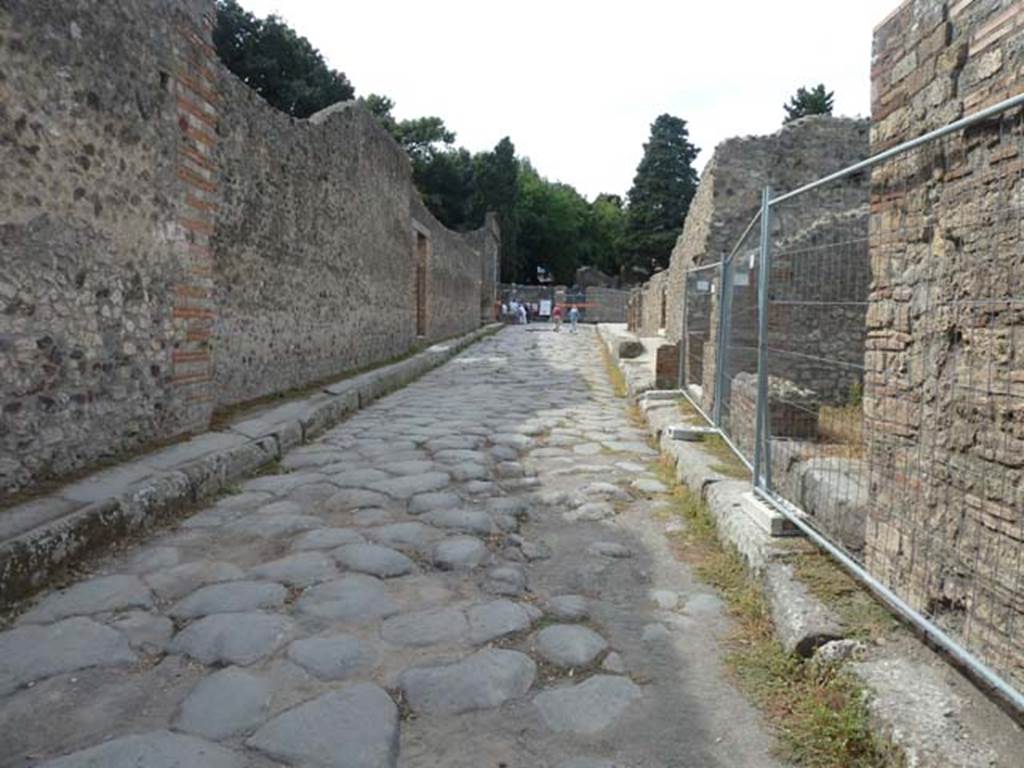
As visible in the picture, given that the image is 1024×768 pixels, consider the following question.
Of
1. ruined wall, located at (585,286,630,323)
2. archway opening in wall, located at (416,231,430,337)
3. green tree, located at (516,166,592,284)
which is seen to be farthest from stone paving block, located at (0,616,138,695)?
green tree, located at (516,166,592,284)

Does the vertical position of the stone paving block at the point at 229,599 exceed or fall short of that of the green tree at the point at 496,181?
it falls short

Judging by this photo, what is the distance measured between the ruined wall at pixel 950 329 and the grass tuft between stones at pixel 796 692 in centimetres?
39

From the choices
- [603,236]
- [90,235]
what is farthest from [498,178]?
[90,235]

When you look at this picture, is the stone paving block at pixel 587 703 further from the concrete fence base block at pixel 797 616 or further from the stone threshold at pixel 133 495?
the stone threshold at pixel 133 495

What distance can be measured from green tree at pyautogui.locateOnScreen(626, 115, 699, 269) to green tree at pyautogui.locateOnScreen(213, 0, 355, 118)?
2341cm

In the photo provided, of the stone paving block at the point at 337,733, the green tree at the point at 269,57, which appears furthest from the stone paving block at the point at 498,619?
the green tree at the point at 269,57

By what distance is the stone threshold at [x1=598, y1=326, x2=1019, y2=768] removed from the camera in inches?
65.5

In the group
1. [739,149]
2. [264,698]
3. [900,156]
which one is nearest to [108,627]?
[264,698]

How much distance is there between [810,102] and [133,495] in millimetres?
46161

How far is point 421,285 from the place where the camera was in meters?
15.9

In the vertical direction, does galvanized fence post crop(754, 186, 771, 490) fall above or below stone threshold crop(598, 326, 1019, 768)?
above

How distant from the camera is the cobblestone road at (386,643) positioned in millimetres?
1920

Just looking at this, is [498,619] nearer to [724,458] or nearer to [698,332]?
[724,458]

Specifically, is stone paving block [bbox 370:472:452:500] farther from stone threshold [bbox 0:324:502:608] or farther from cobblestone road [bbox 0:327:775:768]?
stone threshold [bbox 0:324:502:608]
